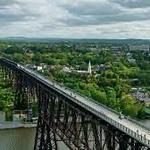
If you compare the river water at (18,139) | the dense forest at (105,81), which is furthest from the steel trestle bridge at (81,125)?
the dense forest at (105,81)

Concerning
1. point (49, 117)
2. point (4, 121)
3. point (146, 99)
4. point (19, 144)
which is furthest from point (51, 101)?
point (146, 99)

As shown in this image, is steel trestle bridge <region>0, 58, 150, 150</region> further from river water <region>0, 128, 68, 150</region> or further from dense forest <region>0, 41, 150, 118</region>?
dense forest <region>0, 41, 150, 118</region>

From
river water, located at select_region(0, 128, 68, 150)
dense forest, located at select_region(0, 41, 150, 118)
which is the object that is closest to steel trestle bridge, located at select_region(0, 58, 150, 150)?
river water, located at select_region(0, 128, 68, 150)

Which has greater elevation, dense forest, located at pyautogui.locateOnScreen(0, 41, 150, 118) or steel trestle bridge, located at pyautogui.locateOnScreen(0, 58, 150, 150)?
steel trestle bridge, located at pyautogui.locateOnScreen(0, 58, 150, 150)

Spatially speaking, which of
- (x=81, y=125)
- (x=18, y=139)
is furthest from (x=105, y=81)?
(x=81, y=125)

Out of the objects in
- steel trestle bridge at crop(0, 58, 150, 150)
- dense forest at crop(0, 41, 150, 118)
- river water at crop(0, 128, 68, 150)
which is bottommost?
river water at crop(0, 128, 68, 150)

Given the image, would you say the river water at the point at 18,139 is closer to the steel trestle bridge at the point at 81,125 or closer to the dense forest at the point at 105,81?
the steel trestle bridge at the point at 81,125

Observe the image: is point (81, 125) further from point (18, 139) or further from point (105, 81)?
point (105, 81)

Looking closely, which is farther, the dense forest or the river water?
the dense forest

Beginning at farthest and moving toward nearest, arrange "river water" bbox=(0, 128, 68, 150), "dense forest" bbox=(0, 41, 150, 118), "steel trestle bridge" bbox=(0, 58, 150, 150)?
"dense forest" bbox=(0, 41, 150, 118) < "river water" bbox=(0, 128, 68, 150) < "steel trestle bridge" bbox=(0, 58, 150, 150)
